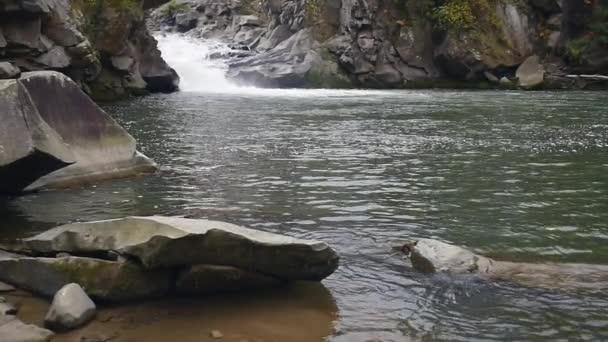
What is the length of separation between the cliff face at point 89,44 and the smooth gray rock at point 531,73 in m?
21.2

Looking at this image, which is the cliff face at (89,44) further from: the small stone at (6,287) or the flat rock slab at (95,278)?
the flat rock slab at (95,278)

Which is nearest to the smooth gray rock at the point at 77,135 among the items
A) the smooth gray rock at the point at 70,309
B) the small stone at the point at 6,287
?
the small stone at the point at 6,287

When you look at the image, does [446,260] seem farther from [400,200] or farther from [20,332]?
[20,332]

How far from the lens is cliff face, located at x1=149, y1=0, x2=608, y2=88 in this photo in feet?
142

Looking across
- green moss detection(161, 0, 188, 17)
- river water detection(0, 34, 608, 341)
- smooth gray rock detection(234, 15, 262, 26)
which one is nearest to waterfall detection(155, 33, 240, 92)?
smooth gray rock detection(234, 15, 262, 26)

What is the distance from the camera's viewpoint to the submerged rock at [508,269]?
274 inches

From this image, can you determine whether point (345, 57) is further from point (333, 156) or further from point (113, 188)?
point (113, 188)

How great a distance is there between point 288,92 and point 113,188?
27455 millimetres

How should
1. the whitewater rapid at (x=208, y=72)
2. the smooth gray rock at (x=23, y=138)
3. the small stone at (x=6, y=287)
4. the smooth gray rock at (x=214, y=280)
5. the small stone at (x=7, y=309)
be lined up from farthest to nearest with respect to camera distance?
the whitewater rapid at (x=208, y=72) < the smooth gray rock at (x=23, y=138) < the small stone at (x=6, y=287) < the smooth gray rock at (x=214, y=280) < the small stone at (x=7, y=309)

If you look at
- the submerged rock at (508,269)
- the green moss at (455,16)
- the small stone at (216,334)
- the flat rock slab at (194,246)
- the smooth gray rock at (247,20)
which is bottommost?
the small stone at (216,334)

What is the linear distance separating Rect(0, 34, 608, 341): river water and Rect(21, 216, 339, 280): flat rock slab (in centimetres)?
47

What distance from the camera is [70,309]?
5.80m

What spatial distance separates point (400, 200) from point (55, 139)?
5.23 m

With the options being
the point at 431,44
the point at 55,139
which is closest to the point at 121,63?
the point at 431,44
